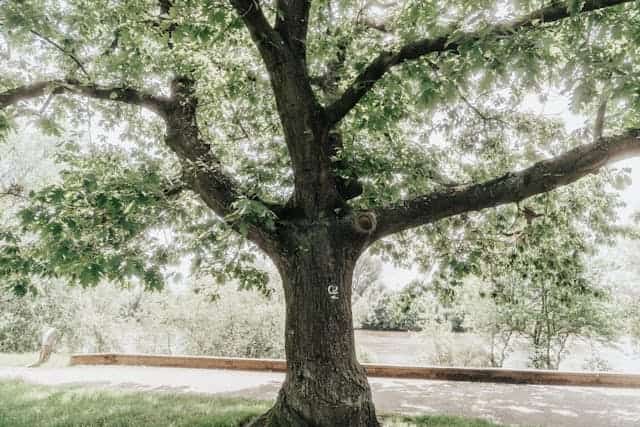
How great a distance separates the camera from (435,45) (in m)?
5.08

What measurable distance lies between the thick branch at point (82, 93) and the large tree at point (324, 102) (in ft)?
0.08

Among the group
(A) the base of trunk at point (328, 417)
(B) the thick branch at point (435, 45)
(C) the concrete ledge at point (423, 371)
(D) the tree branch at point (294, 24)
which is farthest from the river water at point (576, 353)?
(D) the tree branch at point (294, 24)

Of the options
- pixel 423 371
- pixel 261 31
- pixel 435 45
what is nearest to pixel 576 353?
pixel 423 371

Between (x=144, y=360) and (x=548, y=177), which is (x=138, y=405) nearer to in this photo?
(x=144, y=360)

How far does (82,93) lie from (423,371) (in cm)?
887

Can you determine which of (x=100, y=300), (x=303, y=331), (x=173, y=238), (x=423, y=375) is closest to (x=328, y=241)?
(x=303, y=331)

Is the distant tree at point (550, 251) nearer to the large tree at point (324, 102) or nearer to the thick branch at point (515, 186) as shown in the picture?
the large tree at point (324, 102)

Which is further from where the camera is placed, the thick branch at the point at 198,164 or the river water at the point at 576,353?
the river water at the point at 576,353

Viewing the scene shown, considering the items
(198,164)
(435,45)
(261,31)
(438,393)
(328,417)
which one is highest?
(261,31)

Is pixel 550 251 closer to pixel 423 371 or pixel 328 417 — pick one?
pixel 423 371

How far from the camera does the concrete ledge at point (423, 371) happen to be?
29.9 feet

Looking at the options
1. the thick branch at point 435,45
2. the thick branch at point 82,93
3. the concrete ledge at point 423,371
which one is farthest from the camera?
the concrete ledge at point 423,371

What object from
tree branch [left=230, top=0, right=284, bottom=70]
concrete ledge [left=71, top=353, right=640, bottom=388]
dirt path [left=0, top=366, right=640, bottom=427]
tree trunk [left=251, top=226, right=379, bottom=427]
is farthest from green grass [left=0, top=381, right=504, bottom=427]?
tree branch [left=230, top=0, right=284, bottom=70]

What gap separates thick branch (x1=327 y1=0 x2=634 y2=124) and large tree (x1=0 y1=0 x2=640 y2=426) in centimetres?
2
